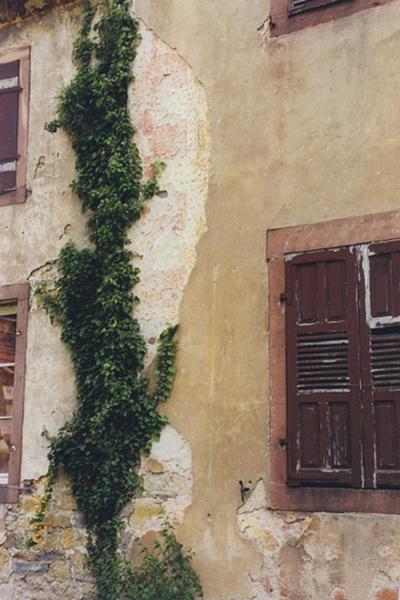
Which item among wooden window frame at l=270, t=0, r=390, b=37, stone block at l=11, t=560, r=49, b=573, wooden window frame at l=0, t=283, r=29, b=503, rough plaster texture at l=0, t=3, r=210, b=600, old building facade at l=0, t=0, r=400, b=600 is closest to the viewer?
old building facade at l=0, t=0, r=400, b=600

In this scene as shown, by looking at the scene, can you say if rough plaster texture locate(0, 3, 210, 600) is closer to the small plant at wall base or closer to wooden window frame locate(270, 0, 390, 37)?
the small plant at wall base

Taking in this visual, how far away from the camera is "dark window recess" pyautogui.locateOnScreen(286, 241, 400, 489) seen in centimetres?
588

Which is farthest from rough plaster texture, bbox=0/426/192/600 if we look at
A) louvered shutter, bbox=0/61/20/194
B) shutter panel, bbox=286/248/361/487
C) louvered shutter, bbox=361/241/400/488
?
louvered shutter, bbox=0/61/20/194

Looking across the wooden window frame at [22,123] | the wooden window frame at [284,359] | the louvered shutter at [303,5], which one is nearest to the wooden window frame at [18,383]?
the wooden window frame at [22,123]

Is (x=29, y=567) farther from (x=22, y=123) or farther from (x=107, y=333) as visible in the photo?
(x=22, y=123)

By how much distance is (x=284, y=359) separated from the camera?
20.9ft

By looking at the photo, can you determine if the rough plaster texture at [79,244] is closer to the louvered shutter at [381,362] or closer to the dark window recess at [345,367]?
the dark window recess at [345,367]

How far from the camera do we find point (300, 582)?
6.03 meters

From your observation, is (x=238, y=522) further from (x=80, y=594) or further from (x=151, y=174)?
(x=151, y=174)

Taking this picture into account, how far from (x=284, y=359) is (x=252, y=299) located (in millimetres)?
563

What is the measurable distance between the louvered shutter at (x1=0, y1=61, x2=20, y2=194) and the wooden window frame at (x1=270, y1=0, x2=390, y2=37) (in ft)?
8.96

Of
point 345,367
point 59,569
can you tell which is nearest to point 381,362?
point 345,367

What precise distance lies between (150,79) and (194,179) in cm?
109

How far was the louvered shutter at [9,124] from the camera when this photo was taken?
26.9ft
